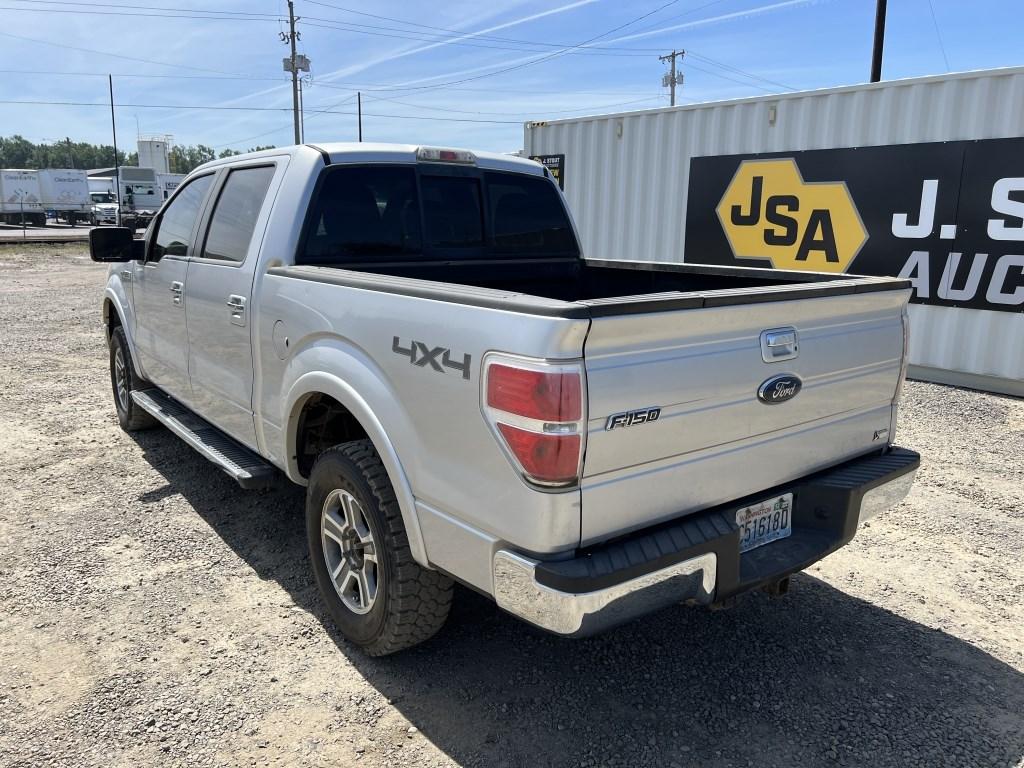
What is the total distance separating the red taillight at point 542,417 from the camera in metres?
2.06

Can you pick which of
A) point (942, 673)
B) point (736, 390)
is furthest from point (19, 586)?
point (942, 673)

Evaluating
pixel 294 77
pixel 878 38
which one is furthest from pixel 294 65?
pixel 878 38

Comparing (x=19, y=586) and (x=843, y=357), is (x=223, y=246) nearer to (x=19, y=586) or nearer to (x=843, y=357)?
(x=19, y=586)

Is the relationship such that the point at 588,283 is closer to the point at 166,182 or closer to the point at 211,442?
the point at 211,442

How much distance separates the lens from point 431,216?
3943 mm

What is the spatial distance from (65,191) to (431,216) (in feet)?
178

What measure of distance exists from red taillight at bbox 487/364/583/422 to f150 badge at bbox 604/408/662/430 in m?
0.13

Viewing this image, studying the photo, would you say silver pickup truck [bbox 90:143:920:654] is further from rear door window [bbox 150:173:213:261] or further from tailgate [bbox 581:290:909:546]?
rear door window [bbox 150:173:213:261]

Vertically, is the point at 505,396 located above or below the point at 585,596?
above

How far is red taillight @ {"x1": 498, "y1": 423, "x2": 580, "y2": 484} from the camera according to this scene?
209 cm

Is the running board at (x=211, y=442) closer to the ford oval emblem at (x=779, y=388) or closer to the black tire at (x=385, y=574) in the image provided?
the black tire at (x=385, y=574)

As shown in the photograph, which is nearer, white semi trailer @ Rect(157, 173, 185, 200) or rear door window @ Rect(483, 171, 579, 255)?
rear door window @ Rect(483, 171, 579, 255)

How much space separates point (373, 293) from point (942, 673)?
106 inches

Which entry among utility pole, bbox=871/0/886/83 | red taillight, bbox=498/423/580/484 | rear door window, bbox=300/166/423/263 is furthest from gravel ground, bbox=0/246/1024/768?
utility pole, bbox=871/0/886/83
